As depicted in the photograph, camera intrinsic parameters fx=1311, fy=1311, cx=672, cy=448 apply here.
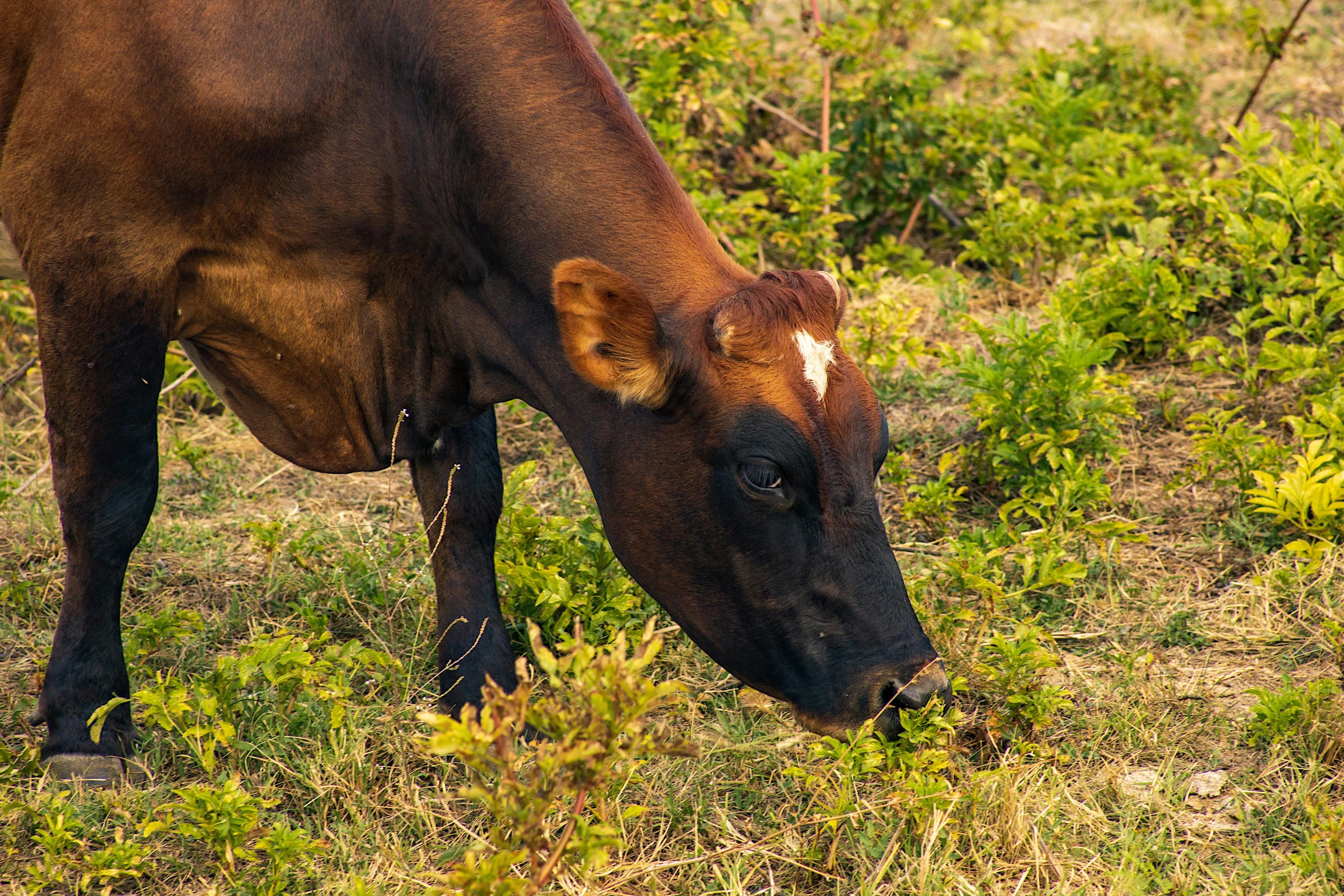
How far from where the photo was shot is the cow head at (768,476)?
274 centimetres

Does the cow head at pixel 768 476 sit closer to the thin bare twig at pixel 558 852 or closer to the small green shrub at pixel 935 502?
the thin bare twig at pixel 558 852

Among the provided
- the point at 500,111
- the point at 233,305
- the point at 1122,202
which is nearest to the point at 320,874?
the point at 233,305

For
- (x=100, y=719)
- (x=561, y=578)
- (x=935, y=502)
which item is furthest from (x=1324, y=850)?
(x=100, y=719)

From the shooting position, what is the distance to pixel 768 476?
9.06 ft

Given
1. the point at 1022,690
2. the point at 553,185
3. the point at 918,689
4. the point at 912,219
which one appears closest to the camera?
the point at 918,689

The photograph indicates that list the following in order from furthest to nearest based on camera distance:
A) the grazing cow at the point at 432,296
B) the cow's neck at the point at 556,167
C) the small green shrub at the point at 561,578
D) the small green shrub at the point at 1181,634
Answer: the small green shrub at the point at 1181,634 < the small green shrub at the point at 561,578 < the cow's neck at the point at 556,167 < the grazing cow at the point at 432,296

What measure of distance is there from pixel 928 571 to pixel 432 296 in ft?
5.45

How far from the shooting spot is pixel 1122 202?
17.8 feet

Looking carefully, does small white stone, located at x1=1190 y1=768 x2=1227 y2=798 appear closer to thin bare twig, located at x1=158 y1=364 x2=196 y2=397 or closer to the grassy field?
the grassy field

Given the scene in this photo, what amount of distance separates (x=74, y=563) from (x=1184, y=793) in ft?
9.07

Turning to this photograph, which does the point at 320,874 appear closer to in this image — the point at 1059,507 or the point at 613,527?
the point at 613,527

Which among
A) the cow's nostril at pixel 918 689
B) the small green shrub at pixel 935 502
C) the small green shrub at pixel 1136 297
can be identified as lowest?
the small green shrub at pixel 935 502

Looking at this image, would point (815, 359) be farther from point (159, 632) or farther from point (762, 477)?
point (159, 632)

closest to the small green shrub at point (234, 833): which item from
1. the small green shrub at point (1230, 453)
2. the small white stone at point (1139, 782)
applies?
the small white stone at point (1139, 782)
